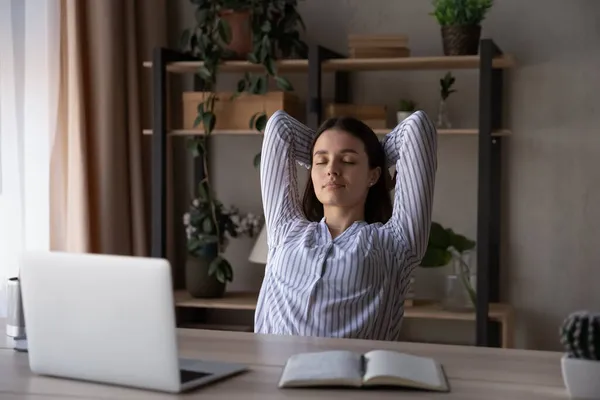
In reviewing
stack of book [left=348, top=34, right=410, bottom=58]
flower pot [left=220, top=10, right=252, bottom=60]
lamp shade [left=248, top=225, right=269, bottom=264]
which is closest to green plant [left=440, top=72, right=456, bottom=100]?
stack of book [left=348, top=34, right=410, bottom=58]

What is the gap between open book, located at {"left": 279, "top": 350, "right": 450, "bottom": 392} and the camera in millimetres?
1309

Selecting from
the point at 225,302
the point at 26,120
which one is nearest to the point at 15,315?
the point at 26,120

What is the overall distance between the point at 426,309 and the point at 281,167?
1055 mm

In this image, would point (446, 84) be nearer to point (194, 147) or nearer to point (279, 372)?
point (194, 147)

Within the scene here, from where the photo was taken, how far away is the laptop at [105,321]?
1263 mm

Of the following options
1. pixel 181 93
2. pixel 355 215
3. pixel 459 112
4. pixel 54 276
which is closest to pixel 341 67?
pixel 459 112

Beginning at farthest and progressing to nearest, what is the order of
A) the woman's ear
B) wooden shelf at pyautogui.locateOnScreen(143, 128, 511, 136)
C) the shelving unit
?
1. wooden shelf at pyautogui.locateOnScreen(143, 128, 511, 136)
2. the shelving unit
3. the woman's ear

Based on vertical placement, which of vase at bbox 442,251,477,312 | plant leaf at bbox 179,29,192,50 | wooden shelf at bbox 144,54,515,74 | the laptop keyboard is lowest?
vase at bbox 442,251,477,312

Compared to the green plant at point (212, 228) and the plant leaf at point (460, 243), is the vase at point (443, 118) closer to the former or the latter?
the plant leaf at point (460, 243)

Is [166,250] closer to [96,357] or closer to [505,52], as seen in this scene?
[505,52]

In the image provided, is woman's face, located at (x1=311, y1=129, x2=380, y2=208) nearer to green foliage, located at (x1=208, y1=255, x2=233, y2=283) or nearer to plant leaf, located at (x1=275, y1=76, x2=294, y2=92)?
plant leaf, located at (x1=275, y1=76, x2=294, y2=92)

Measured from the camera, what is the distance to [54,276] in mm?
1341

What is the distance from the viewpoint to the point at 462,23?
9.89ft

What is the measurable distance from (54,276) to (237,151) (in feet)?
7.46
